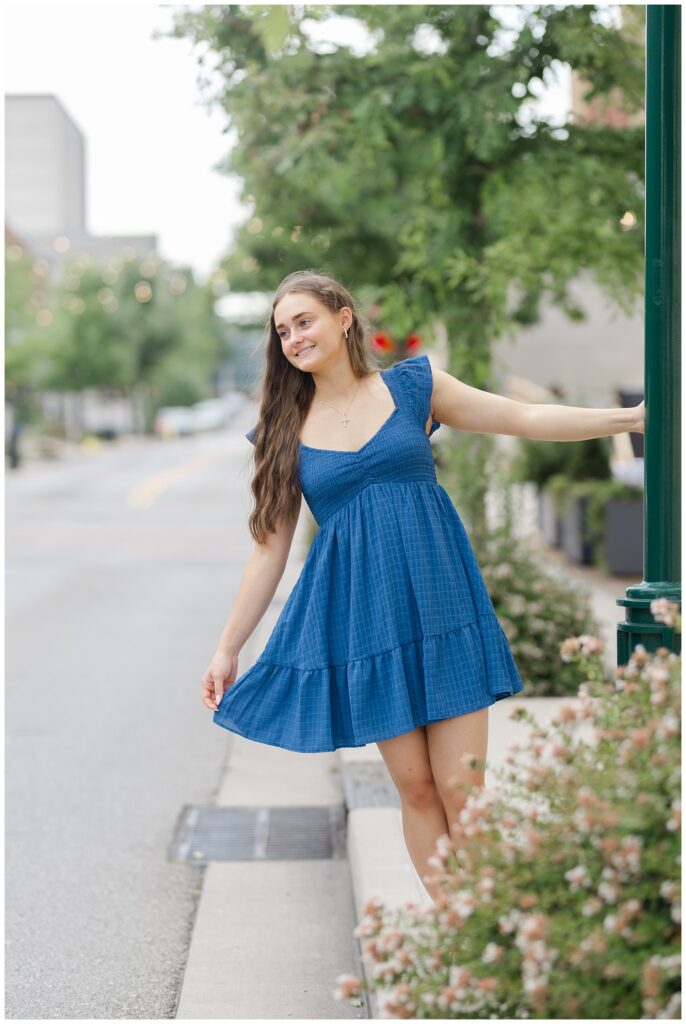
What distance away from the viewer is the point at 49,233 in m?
110

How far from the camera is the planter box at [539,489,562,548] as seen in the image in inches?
610

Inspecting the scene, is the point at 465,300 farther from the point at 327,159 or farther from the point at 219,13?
the point at 219,13

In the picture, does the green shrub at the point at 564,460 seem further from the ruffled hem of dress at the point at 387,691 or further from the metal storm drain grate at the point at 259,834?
the ruffled hem of dress at the point at 387,691

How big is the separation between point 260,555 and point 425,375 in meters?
0.66

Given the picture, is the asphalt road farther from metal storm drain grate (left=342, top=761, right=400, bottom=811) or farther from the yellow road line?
the yellow road line

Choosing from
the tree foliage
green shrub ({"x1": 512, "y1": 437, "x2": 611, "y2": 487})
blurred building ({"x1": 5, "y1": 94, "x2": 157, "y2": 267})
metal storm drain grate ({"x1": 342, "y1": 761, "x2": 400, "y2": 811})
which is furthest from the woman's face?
blurred building ({"x1": 5, "y1": 94, "x2": 157, "y2": 267})

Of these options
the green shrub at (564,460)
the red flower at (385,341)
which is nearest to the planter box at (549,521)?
the green shrub at (564,460)

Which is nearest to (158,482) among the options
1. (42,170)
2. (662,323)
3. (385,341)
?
(385,341)

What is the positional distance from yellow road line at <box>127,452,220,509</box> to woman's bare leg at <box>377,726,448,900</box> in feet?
69.8

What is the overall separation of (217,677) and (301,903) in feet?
5.53

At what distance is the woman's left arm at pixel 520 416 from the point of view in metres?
3.11

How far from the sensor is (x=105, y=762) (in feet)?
21.7

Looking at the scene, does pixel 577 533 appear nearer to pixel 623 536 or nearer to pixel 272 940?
pixel 623 536

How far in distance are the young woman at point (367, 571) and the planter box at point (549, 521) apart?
12145 mm
